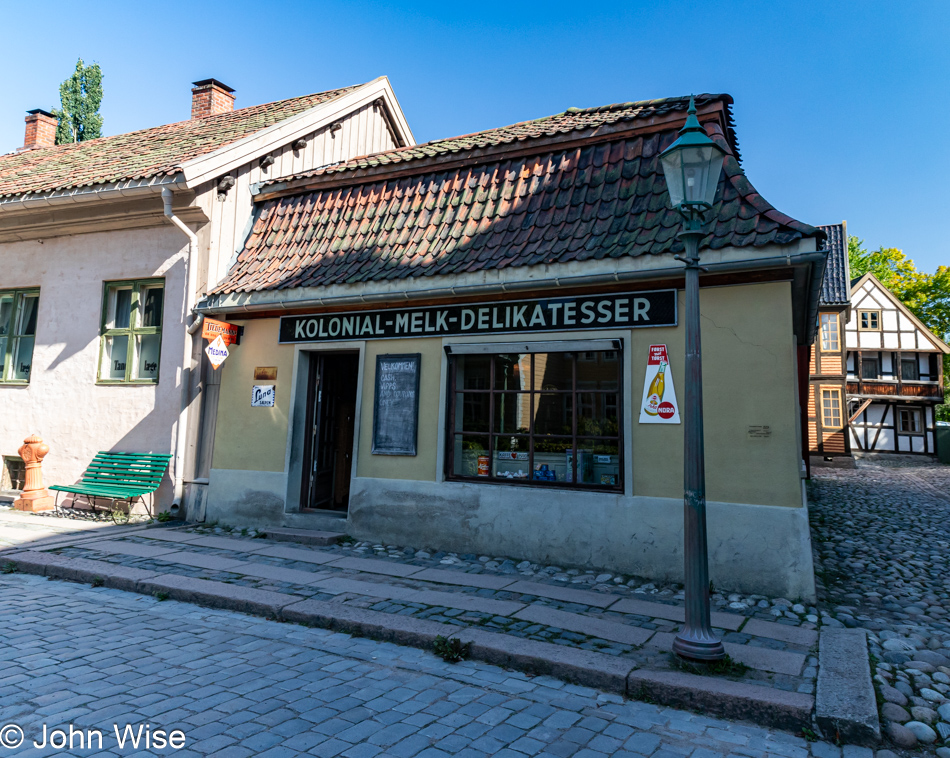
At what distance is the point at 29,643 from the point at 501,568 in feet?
13.9

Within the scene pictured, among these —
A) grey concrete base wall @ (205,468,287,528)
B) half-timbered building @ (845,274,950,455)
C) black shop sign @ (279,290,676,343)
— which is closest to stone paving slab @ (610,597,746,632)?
black shop sign @ (279,290,676,343)

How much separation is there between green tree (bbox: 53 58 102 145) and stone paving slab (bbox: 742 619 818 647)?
107 feet

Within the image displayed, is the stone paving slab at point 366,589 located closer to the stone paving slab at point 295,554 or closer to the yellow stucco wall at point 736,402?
the stone paving slab at point 295,554

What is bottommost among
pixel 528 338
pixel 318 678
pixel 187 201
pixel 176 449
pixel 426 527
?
pixel 318 678

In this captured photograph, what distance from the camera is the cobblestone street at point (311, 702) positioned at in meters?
3.30

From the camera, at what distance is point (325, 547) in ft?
26.1

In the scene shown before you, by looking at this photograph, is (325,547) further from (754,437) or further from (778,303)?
(778,303)

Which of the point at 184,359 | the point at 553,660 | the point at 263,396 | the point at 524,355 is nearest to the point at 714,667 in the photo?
the point at 553,660

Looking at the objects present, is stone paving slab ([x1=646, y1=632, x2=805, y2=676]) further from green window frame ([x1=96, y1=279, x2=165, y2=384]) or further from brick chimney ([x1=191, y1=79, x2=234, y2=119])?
brick chimney ([x1=191, y1=79, x2=234, y2=119])

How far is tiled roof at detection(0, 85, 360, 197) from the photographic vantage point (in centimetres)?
1009

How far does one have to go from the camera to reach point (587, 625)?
5.05 m

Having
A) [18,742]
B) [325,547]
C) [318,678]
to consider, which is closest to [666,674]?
[318,678]

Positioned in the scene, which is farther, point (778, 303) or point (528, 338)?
point (528, 338)

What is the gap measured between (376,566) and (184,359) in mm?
4744
